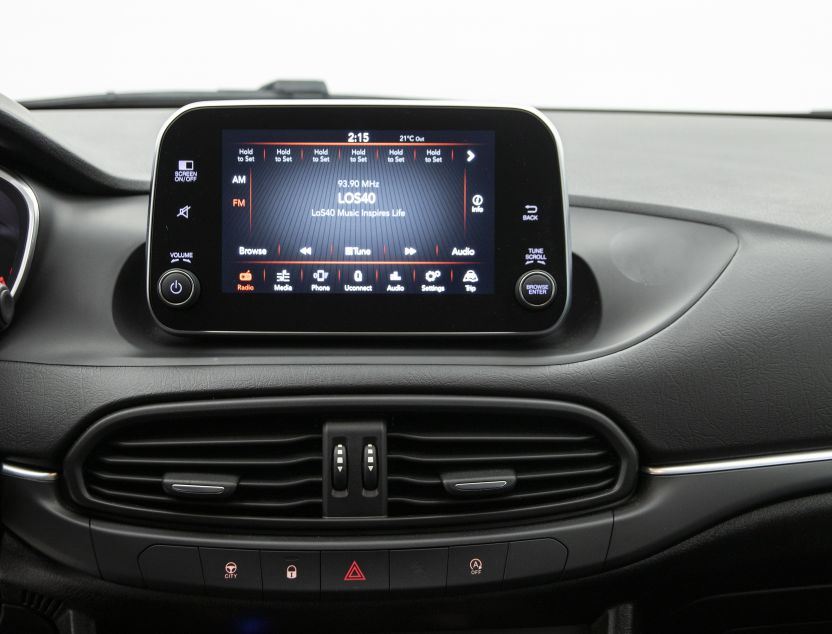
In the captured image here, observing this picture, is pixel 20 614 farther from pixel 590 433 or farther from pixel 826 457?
pixel 826 457

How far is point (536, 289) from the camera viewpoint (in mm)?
1368

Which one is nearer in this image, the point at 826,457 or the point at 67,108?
the point at 826,457

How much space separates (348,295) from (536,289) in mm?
294

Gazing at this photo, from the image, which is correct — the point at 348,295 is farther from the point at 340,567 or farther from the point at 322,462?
the point at 340,567

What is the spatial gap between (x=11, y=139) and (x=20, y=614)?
78 cm

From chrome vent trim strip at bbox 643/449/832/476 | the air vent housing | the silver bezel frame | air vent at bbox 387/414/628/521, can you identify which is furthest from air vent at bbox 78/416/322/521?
chrome vent trim strip at bbox 643/449/832/476

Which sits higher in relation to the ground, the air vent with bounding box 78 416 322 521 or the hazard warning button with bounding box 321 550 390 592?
the air vent with bounding box 78 416 322 521

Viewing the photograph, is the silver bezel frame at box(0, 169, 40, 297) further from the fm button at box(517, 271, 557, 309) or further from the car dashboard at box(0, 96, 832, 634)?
the fm button at box(517, 271, 557, 309)

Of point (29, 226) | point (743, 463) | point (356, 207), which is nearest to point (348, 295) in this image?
point (356, 207)

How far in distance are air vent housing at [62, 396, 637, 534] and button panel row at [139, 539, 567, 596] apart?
40 mm

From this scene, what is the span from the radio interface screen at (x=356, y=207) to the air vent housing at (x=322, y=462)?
20cm

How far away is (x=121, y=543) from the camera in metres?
1.33

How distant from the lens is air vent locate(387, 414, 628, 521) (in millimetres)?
1313

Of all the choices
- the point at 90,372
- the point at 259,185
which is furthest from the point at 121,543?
the point at 259,185
